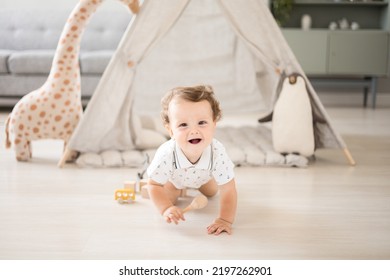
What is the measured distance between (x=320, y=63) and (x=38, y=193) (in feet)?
11.9

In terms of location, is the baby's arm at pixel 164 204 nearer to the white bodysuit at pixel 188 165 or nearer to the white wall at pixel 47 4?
the white bodysuit at pixel 188 165

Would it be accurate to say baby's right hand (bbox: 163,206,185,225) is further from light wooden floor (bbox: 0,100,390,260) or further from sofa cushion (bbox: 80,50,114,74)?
sofa cushion (bbox: 80,50,114,74)

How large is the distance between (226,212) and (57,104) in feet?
4.22

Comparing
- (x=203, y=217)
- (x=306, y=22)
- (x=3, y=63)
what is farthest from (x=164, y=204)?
(x=306, y=22)

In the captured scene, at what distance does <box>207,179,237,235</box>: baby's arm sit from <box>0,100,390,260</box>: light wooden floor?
36mm

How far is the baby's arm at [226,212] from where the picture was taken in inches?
69.3

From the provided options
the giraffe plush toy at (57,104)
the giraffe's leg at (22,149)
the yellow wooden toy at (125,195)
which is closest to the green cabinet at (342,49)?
the giraffe plush toy at (57,104)

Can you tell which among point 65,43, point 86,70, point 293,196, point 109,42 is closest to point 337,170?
point 293,196

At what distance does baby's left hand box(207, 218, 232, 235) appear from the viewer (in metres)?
1.75

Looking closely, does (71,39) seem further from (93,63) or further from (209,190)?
(93,63)

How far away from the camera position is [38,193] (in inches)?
86.9

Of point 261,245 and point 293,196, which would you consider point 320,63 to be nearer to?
point 293,196

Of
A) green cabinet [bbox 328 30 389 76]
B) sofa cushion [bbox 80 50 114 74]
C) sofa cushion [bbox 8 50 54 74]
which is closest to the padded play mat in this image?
sofa cushion [bbox 80 50 114 74]

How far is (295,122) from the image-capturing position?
2.79 m
